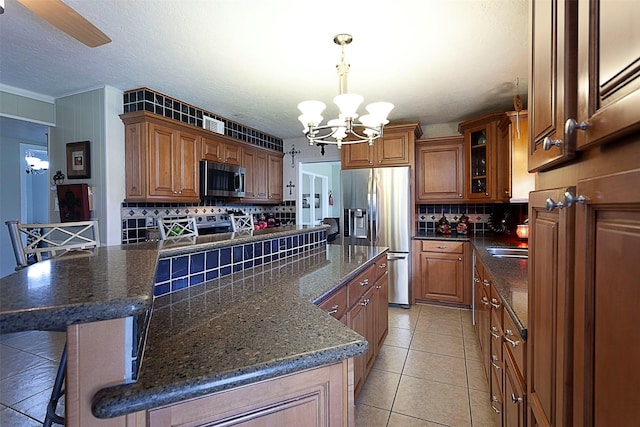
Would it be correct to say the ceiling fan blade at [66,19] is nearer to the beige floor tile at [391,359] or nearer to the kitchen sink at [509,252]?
the beige floor tile at [391,359]

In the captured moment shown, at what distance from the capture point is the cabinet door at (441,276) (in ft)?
12.1

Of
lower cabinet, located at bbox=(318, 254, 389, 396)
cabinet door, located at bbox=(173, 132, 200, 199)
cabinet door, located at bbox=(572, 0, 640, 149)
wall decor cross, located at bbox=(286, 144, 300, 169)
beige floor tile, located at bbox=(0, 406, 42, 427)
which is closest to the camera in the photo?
cabinet door, located at bbox=(572, 0, 640, 149)

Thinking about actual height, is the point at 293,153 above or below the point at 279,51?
below

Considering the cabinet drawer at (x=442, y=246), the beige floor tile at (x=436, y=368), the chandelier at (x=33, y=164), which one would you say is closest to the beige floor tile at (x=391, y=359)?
the beige floor tile at (x=436, y=368)

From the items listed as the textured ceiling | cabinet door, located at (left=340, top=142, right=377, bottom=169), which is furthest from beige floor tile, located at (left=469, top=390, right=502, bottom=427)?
cabinet door, located at (left=340, top=142, right=377, bottom=169)

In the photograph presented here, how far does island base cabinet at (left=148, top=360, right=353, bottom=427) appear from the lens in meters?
0.68

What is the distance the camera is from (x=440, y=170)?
404cm

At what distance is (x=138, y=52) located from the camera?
7.68 feet

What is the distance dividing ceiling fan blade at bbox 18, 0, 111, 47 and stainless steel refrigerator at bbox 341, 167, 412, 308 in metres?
2.92

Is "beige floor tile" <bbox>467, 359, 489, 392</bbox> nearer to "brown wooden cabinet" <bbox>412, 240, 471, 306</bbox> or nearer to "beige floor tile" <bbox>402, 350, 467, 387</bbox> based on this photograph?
"beige floor tile" <bbox>402, 350, 467, 387</bbox>

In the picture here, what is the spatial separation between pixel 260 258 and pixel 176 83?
2.05 metres

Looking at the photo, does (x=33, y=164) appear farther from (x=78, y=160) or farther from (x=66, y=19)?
(x=66, y=19)

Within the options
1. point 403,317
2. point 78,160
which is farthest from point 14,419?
point 403,317

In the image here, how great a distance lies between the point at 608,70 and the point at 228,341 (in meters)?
1.02
